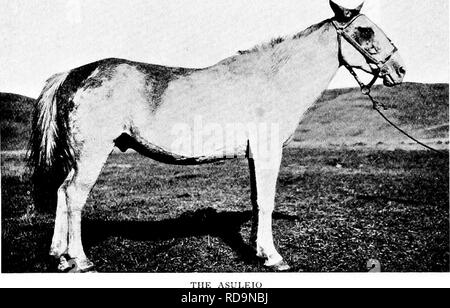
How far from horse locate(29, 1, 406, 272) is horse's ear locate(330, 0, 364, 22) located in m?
0.01

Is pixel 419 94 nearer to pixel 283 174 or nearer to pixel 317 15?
pixel 283 174

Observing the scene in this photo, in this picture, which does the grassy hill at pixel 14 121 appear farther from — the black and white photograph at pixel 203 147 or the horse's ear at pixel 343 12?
the horse's ear at pixel 343 12

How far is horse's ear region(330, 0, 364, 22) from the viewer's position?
4.48 meters

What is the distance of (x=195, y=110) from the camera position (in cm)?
446

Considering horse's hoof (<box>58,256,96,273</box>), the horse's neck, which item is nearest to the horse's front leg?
the horse's neck

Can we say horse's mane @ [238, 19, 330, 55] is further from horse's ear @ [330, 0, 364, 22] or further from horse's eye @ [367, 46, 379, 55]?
horse's eye @ [367, 46, 379, 55]

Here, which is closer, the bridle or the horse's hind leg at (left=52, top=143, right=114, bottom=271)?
the horse's hind leg at (left=52, top=143, right=114, bottom=271)

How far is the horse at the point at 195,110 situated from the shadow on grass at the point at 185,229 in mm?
596

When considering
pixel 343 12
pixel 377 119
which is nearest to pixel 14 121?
pixel 343 12

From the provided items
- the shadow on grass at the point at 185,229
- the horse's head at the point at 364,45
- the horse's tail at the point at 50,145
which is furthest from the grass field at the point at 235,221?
the horse's head at the point at 364,45

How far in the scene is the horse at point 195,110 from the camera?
428 cm

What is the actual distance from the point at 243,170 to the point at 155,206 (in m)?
3.21

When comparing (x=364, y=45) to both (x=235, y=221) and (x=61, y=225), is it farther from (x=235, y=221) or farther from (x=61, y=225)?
(x=61, y=225)

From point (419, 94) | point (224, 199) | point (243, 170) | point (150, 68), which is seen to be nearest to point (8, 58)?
point (150, 68)
